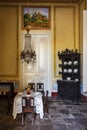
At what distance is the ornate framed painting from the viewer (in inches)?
426

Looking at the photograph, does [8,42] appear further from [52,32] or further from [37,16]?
[52,32]

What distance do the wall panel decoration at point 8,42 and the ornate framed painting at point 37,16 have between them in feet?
1.48

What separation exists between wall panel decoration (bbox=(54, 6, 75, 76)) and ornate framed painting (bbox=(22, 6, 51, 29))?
45 centimetres

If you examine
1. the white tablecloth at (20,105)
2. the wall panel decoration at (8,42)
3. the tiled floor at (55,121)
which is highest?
the wall panel decoration at (8,42)

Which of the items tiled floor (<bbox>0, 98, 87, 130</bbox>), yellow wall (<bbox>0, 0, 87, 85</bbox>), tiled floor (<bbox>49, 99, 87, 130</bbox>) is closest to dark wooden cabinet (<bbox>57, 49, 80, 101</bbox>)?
yellow wall (<bbox>0, 0, 87, 85</bbox>)

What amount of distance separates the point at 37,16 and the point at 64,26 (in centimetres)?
143

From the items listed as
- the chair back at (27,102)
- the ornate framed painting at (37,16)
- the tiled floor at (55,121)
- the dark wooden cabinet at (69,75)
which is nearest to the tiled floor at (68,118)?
the tiled floor at (55,121)

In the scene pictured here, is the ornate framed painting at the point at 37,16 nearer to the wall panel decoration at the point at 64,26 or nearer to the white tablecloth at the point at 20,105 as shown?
the wall panel decoration at the point at 64,26

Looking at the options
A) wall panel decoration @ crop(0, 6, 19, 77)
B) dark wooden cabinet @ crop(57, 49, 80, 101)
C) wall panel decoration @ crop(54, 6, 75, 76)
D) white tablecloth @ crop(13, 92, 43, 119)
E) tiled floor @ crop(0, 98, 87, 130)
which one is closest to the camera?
tiled floor @ crop(0, 98, 87, 130)

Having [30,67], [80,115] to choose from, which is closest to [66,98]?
[30,67]

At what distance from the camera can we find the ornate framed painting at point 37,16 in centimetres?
1083

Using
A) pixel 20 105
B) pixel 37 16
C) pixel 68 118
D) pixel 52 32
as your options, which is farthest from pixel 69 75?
pixel 20 105

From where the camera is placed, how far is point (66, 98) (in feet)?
32.5

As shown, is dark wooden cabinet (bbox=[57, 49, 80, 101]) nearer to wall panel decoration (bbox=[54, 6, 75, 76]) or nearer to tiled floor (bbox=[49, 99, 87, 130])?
wall panel decoration (bbox=[54, 6, 75, 76])
